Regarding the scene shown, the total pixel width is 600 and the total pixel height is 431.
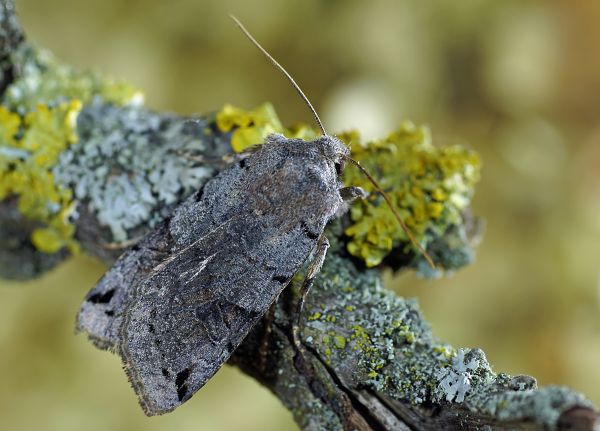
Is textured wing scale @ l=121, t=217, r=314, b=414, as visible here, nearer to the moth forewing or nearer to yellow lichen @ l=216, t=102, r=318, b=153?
the moth forewing

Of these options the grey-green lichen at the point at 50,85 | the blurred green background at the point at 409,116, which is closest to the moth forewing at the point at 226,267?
the grey-green lichen at the point at 50,85

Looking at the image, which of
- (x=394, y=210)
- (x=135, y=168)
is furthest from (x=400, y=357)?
(x=135, y=168)

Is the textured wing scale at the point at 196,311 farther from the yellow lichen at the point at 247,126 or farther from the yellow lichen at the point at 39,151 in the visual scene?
the yellow lichen at the point at 39,151

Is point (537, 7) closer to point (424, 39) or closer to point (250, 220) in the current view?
point (424, 39)

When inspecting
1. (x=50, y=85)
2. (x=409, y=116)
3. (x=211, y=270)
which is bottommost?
(x=211, y=270)

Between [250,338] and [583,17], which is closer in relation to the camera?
[250,338]

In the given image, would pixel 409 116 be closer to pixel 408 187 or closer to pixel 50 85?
pixel 408 187

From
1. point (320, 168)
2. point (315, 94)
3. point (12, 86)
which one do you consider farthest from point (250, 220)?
point (315, 94)
